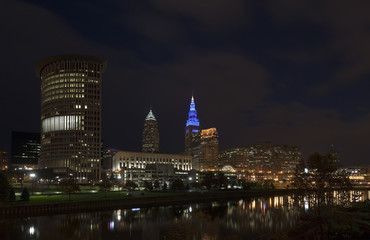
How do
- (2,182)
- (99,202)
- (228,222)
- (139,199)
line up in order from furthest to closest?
(139,199) < (99,202) < (2,182) < (228,222)

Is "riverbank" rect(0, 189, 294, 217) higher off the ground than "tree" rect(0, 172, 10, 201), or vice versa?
"tree" rect(0, 172, 10, 201)

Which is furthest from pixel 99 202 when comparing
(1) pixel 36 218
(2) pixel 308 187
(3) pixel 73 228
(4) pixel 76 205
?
(2) pixel 308 187

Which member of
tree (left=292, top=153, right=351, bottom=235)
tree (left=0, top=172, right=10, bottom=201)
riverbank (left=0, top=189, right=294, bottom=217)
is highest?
tree (left=292, top=153, right=351, bottom=235)

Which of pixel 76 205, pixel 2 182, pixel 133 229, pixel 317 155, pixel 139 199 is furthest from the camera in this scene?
pixel 139 199

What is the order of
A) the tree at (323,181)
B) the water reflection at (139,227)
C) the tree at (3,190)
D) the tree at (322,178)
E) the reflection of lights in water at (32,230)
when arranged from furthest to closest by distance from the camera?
A: 1. the tree at (3,190)
2. the reflection of lights in water at (32,230)
3. the water reflection at (139,227)
4. the tree at (322,178)
5. the tree at (323,181)

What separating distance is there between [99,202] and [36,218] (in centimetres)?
2609

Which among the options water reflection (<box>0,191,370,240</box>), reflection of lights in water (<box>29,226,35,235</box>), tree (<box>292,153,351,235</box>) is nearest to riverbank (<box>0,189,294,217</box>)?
water reflection (<box>0,191,370,240</box>)

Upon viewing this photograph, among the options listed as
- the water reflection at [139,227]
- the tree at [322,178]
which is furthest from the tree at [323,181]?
the water reflection at [139,227]

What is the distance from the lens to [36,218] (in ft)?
275

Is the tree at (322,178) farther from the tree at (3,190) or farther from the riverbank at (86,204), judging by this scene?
the tree at (3,190)

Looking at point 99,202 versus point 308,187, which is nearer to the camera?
point 308,187

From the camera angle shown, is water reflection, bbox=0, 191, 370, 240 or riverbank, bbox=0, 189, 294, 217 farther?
riverbank, bbox=0, 189, 294, 217

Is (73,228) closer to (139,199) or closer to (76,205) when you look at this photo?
(76,205)

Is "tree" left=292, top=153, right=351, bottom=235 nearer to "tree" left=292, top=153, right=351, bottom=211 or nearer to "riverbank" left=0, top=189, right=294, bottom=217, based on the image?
"tree" left=292, top=153, right=351, bottom=211
